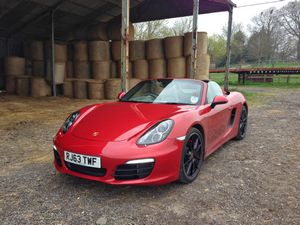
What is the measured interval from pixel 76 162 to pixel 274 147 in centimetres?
337

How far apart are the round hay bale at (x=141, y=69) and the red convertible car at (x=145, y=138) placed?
837 centimetres

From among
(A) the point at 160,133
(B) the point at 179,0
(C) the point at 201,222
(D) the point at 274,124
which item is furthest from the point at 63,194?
(B) the point at 179,0

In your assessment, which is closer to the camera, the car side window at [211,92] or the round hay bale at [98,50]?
the car side window at [211,92]

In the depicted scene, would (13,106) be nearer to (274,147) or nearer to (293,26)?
(274,147)

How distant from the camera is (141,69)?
12266mm

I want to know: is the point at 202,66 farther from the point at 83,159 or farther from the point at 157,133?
the point at 83,159

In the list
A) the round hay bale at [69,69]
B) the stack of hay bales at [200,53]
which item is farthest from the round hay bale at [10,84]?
the stack of hay bales at [200,53]

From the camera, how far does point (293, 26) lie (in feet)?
164

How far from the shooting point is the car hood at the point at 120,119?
2.89 m

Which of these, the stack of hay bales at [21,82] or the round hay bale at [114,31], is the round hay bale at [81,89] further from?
the round hay bale at [114,31]

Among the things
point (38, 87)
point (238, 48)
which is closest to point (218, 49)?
point (238, 48)

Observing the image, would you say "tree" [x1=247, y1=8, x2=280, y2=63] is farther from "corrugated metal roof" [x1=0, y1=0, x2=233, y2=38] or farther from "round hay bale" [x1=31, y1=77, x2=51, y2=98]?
"round hay bale" [x1=31, y1=77, x2=51, y2=98]

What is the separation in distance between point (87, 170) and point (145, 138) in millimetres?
652

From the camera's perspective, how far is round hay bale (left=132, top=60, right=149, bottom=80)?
40.1 feet
